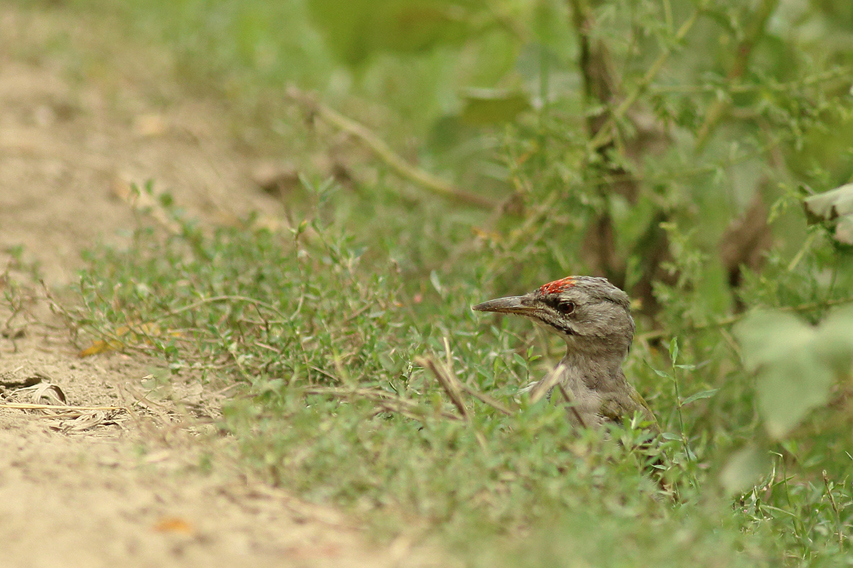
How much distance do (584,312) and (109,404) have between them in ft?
6.56

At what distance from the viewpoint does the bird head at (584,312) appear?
12.1 ft

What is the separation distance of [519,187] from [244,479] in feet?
7.72

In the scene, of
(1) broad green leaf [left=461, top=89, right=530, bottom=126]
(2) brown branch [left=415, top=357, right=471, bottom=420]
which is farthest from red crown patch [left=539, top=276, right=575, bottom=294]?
(1) broad green leaf [left=461, top=89, right=530, bottom=126]

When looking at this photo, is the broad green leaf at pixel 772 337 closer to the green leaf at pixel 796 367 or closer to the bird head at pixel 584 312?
the green leaf at pixel 796 367

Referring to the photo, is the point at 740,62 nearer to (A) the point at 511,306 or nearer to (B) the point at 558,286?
(B) the point at 558,286

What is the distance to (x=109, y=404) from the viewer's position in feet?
10.9

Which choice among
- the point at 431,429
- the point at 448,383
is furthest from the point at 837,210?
the point at 431,429

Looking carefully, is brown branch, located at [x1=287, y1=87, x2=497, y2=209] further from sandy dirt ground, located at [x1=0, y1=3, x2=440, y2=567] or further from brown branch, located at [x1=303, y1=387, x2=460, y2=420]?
brown branch, located at [x1=303, y1=387, x2=460, y2=420]

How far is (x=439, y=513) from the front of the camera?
2197 mm

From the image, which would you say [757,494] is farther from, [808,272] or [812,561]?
[808,272]

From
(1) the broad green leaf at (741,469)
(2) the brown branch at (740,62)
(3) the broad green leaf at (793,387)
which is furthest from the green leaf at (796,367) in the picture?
(2) the brown branch at (740,62)

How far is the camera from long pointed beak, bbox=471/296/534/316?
142 inches

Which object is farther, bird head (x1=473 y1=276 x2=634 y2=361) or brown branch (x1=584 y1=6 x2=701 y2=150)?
brown branch (x1=584 y1=6 x2=701 y2=150)

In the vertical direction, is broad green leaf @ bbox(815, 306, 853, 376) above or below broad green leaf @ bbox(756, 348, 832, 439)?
above
